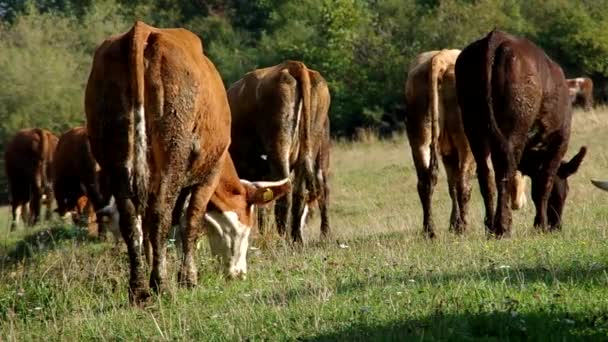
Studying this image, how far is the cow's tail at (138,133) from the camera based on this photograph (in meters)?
9.26

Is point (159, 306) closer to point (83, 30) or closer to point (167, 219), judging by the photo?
point (167, 219)

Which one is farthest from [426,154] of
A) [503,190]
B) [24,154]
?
[24,154]

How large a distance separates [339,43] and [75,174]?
1292 inches

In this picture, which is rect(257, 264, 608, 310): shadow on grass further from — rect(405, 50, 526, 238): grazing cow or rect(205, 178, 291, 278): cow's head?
rect(405, 50, 526, 238): grazing cow

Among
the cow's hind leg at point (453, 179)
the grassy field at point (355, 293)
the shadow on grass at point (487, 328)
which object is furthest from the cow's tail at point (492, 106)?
the shadow on grass at point (487, 328)

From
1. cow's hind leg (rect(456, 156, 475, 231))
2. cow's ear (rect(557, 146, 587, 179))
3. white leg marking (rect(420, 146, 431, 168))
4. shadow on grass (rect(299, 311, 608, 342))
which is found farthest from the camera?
cow's hind leg (rect(456, 156, 475, 231))

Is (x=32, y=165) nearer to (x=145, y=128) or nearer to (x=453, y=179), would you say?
(x=453, y=179)

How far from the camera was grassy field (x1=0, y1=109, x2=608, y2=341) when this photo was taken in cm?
730

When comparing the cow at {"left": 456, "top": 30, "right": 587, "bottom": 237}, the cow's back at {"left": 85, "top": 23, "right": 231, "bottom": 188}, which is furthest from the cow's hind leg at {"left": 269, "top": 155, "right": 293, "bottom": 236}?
the cow's back at {"left": 85, "top": 23, "right": 231, "bottom": 188}

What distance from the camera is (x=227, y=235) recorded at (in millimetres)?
11758

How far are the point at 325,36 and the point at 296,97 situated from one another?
136ft

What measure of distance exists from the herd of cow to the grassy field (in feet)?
1.49

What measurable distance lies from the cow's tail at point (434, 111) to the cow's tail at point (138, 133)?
17.9 feet

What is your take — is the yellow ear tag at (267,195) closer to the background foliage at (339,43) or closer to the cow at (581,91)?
the cow at (581,91)
